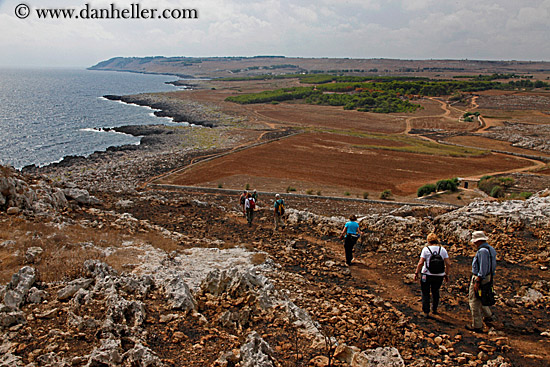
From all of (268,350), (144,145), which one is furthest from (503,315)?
(144,145)

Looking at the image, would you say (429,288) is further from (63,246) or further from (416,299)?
(63,246)

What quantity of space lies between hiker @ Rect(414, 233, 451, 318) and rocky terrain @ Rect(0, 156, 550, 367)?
343 millimetres

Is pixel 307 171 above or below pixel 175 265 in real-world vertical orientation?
below

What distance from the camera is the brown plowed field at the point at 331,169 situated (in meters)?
33.3

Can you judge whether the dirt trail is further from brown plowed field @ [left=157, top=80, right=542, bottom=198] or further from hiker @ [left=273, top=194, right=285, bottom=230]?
brown plowed field @ [left=157, top=80, right=542, bottom=198]

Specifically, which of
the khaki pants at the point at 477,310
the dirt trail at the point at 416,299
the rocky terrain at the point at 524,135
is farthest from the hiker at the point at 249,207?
the rocky terrain at the point at 524,135

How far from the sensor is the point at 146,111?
3720 inches

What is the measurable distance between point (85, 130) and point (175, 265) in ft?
215

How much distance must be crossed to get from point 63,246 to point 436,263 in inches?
328

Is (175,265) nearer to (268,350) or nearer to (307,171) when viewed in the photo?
(268,350)

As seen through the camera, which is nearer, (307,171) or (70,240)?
(70,240)

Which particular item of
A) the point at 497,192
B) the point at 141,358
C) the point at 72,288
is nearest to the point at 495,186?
the point at 497,192

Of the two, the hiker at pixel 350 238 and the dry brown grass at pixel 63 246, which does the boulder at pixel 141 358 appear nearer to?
the dry brown grass at pixel 63 246

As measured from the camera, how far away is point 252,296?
715 centimetres
